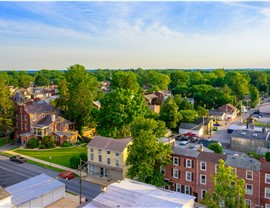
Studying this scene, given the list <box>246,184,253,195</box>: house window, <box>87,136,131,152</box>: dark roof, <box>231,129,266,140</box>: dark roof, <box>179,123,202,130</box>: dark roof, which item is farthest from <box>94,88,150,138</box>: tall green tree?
<box>246,184,253,195</box>: house window

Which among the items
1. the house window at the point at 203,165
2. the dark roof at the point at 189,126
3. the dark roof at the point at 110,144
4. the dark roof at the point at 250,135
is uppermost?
the dark roof at the point at 110,144

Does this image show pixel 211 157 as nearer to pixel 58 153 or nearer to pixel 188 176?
pixel 188 176

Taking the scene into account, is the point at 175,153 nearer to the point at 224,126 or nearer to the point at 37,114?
the point at 37,114

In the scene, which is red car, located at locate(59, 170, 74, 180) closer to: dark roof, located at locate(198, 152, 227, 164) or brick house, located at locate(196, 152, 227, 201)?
brick house, located at locate(196, 152, 227, 201)

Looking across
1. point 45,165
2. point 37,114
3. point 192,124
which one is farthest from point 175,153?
point 37,114

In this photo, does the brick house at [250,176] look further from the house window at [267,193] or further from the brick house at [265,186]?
the house window at [267,193]

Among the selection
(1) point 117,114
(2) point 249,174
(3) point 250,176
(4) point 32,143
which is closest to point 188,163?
(2) point 249,174

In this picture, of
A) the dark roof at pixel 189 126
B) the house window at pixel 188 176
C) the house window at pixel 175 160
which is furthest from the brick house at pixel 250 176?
the dark roof at pixel 189 126
